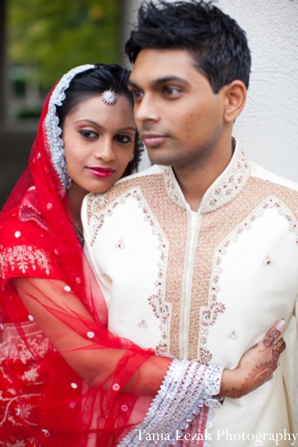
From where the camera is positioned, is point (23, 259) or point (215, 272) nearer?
point (215, 272)

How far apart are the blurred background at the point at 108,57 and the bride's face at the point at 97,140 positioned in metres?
0.59

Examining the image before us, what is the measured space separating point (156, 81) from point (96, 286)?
79 cm

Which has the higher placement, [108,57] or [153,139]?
[108,57]

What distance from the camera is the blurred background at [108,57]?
2.63m

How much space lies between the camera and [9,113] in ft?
68.3

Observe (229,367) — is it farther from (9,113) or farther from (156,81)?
(9,113)

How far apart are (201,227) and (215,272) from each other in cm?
16

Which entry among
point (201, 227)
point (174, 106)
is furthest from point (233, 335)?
point (174, 106)

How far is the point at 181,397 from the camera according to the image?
1997 millimetres

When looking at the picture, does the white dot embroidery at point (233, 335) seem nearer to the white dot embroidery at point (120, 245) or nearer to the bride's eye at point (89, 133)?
the white dot embroidery at point (120, 245)

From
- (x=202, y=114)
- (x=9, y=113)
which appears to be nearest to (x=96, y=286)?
(x=202, y=114)

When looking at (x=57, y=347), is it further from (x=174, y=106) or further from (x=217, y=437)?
(x=174, y=106)

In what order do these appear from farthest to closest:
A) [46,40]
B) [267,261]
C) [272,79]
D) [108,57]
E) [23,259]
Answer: [46,40], [108,57], [272,79], [23,259], [267,261]

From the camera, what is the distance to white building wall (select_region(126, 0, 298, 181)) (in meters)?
2.62
